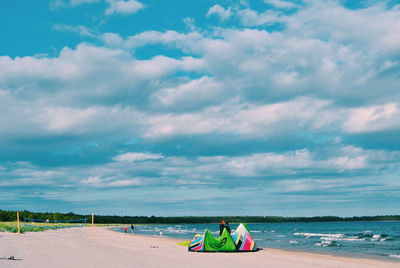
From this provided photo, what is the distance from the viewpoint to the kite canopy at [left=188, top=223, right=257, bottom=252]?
20.5 metres

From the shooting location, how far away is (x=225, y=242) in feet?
67.1

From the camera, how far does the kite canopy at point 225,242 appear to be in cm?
2045

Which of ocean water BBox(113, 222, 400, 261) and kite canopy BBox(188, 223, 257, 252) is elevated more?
kite canopy BBox(188, 223, 257, 252)

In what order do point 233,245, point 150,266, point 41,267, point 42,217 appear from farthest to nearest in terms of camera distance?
point 42,217
point 233,245
point 150,266
point 41,267

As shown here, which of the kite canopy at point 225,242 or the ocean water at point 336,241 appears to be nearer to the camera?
the kite canopy at point 225,242

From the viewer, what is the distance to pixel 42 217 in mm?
118562

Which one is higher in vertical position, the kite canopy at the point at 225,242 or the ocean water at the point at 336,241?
the kite canopy at the point at 225,242

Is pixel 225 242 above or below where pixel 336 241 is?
above

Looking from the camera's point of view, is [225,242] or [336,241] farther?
[336,241]

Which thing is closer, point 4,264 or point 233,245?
point 4,264

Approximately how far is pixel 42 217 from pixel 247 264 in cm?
11386

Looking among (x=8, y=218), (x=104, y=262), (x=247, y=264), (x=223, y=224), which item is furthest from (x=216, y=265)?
(x=8, y=218)

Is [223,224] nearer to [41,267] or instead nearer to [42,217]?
[41,267]

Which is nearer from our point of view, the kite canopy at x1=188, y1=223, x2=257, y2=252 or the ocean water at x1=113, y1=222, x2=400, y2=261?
the kite canopy at x1=188, y1=223, x2=257, y2=252
